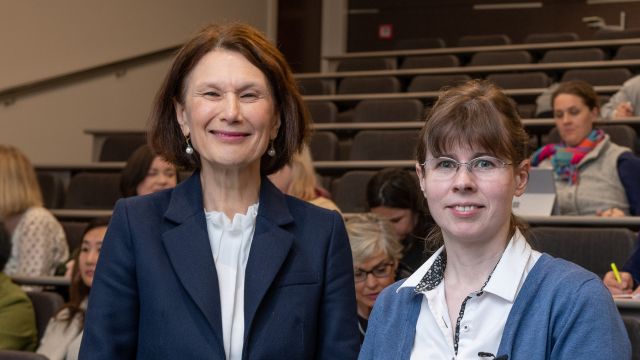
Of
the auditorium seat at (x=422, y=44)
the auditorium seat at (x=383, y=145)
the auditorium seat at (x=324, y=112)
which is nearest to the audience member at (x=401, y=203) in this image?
the auditorium seat at (x=383, y=145)

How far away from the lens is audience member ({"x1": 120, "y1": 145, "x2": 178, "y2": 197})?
397 cm

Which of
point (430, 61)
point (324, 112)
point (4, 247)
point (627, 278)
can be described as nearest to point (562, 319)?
point (627, 278)

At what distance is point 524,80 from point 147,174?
371 cm

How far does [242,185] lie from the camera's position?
5.73 feet

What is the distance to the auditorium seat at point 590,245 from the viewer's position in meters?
3.60

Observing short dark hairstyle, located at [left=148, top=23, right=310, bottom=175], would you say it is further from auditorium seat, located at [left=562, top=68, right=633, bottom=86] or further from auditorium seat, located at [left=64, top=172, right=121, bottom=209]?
auditorium seat, located at [left=562, top=68, right=633, bottom=86]

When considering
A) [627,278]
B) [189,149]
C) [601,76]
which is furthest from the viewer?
[601,76]

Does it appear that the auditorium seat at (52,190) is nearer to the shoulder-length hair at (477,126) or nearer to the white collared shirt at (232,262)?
the white collared shirt at (232,262)

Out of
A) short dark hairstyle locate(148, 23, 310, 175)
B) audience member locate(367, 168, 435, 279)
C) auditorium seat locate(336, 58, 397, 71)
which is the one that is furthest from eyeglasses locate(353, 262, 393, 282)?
auditorium seat locate(336, 58, 397, 71)

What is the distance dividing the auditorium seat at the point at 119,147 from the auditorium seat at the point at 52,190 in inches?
26.6

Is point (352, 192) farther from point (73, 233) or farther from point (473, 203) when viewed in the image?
point (473, 203)

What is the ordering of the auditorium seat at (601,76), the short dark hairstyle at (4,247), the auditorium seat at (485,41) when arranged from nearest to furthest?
the short dark hairstyle at (4,247) → the auditorium seat at (601,76) → the auditorium seat at (485,41)

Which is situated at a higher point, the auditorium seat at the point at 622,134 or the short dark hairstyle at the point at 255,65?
the short dark hairstyle at the point at 255,65

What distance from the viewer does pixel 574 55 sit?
25.3 feet
